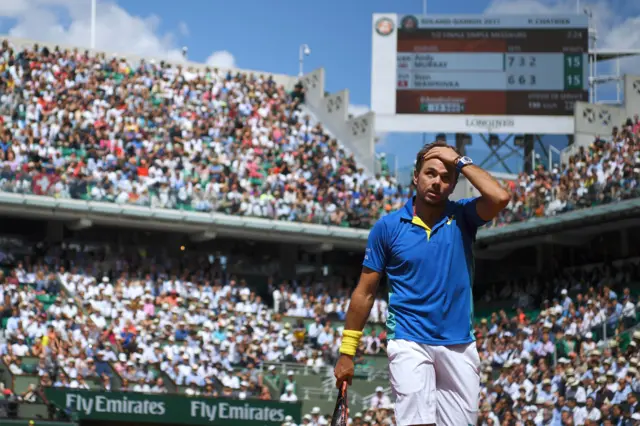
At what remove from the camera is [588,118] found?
114 ft

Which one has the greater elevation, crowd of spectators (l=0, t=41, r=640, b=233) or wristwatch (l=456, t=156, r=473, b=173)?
crowd of spectators (l=0, t=41, r=640, b=233)

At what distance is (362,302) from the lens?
6.39m

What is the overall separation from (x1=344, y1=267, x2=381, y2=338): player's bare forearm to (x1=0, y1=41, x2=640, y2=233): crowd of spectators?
21040 millimetres

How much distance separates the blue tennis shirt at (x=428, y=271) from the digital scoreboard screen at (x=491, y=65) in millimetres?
29718

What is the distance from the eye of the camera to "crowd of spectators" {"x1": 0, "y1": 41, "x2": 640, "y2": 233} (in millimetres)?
28748

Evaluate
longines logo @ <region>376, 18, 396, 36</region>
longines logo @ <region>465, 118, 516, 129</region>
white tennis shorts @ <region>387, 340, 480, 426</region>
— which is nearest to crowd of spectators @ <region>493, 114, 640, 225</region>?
longines logo @ <region>465, 118, 516, 129</region>

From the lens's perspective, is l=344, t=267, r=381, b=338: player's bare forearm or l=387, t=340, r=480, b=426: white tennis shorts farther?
l=344, t=267, r=381, b=338: player's bare forearm

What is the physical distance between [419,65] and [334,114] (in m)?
3.91

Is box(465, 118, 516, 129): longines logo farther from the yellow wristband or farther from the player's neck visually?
the yellow wristband

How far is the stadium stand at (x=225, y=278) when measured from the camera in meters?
23.8

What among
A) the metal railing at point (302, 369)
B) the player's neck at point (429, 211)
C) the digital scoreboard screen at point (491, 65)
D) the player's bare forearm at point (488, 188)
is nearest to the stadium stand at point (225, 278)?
the metal railing at point (302, 369)

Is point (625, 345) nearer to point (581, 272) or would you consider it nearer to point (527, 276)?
point (581, 272)

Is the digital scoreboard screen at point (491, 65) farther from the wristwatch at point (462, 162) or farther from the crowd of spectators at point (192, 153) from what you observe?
the wristwatch at point (462, 162)

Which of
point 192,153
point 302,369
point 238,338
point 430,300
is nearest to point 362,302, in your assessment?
point 430,300
